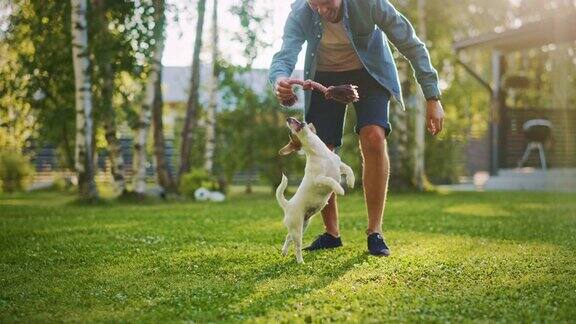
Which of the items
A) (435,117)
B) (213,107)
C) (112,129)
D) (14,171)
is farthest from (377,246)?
(14,171)

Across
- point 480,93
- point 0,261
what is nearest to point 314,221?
point 0,261

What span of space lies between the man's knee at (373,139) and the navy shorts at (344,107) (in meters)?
0.03

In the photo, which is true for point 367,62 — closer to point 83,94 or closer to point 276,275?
point 276,275

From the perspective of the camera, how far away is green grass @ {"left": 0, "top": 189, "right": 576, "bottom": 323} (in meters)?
2.93

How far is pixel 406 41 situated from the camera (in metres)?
4.49

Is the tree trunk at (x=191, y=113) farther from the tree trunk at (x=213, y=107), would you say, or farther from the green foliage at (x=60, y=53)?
the green foliage at (x=60, y=53)

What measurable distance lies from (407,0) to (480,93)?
18646 mm

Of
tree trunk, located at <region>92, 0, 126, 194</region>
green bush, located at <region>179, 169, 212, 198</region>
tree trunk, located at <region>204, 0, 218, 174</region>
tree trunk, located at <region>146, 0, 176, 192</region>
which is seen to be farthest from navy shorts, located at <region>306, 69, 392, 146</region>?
tree trunk, located at <region>204, 0, 218, 174</region>

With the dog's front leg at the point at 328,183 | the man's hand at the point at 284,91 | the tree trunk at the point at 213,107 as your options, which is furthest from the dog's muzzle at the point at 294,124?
the tree trunk at the point at 213,107

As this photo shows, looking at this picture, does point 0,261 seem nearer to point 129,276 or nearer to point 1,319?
point 129,276

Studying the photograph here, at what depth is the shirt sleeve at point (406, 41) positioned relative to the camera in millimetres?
4445

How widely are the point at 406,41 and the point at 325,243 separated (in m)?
1.40

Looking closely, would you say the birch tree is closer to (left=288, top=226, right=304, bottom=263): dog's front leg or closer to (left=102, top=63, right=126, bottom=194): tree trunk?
(left=102, top=63, right=126, bottom=194): tree trunk

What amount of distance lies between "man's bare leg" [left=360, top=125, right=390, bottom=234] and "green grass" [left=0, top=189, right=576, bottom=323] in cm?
25
